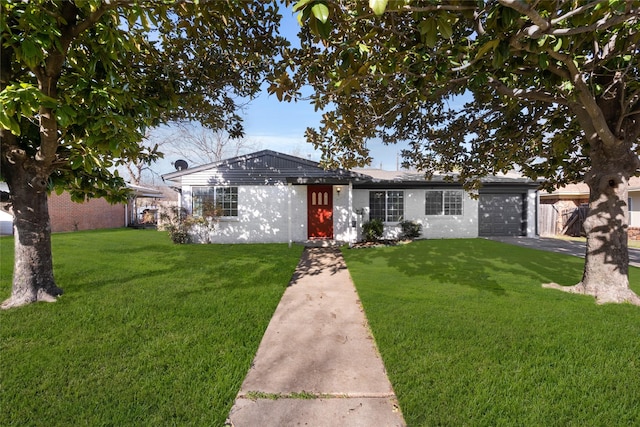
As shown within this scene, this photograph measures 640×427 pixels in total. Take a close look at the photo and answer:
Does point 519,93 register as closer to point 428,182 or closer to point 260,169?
point 428,182

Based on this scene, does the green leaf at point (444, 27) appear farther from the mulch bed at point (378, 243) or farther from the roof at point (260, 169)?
the roof at point (260, 169)

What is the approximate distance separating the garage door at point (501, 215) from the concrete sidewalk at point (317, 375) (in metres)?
12.2

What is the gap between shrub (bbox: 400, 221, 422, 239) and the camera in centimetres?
1284

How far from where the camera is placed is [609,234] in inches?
189

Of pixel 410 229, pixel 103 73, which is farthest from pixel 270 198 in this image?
pixel 103 73

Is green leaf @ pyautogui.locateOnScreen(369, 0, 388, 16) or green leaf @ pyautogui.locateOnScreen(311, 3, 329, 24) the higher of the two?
green leaf @ pyautogui.locateOnScreen(311, 3, 329, 24)

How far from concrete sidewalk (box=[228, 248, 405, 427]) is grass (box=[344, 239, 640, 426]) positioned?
0.19 metres

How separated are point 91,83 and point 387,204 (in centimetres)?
1163

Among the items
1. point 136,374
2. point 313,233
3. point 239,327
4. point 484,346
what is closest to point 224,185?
point 313,233

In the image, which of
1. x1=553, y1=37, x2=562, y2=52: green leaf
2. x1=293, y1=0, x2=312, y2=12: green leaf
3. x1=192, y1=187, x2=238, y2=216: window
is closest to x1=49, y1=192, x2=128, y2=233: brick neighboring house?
x1=192, y1=187, x2=238, y2=216: window

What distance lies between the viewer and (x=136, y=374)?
2627 mm

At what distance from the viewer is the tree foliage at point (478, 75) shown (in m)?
2.64

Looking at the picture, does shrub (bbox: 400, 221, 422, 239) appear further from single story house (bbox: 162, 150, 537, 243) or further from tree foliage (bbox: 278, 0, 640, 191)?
tree foliage (bbox: 278, 0, 640, 191)

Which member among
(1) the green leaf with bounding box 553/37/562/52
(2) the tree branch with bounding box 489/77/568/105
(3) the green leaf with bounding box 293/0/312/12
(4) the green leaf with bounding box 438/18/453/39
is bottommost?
(3) the green leaf with bounding box 293/0/312/12
